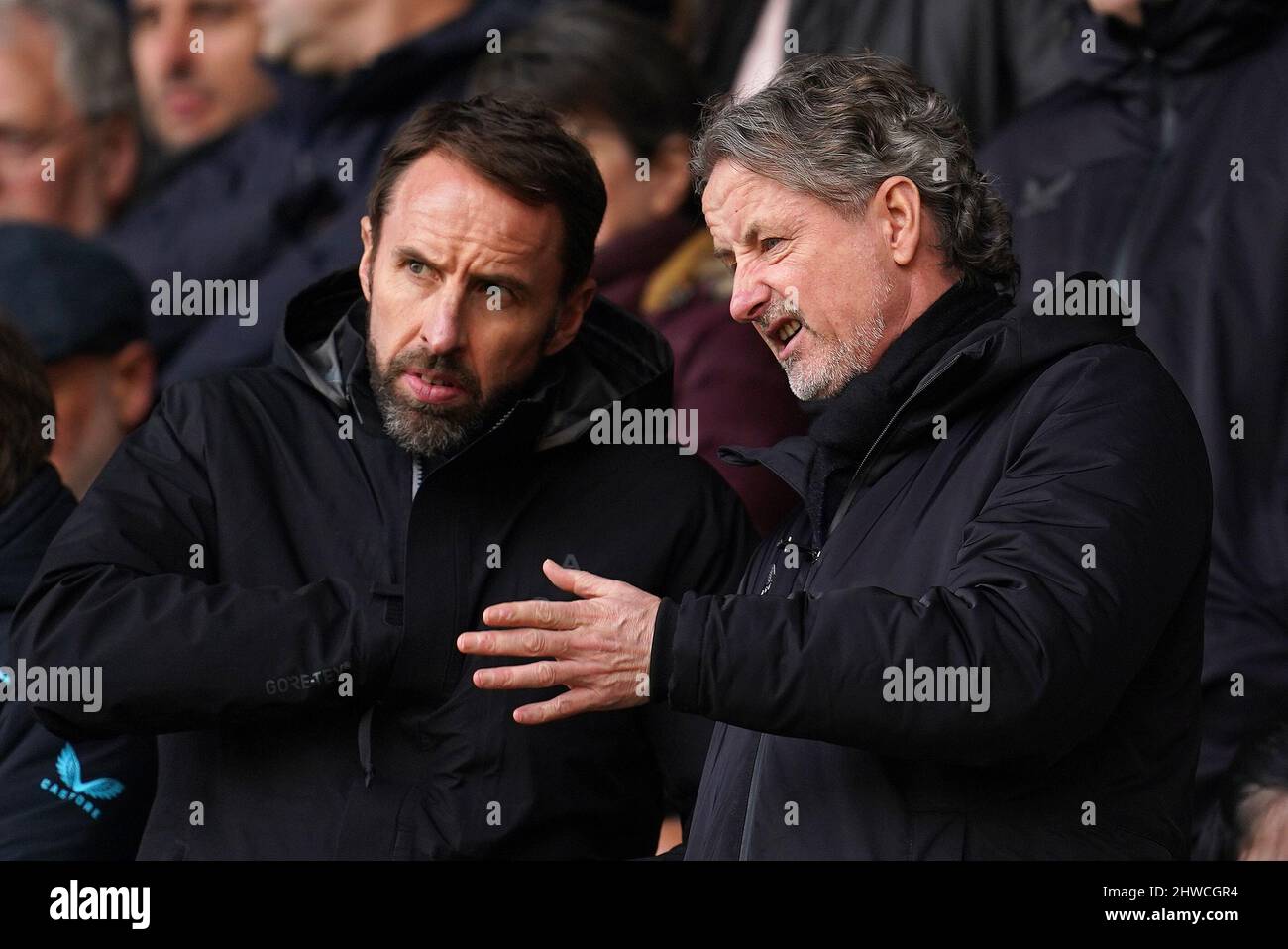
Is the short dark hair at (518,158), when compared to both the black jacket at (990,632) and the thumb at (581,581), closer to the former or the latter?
the black jacket at (990,632)

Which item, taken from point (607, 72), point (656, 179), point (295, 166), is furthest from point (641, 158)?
point (295, 166)

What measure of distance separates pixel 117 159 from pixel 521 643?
3672mm

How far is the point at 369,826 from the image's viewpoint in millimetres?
2521

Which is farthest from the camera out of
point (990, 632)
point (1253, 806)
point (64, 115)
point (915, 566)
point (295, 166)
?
point (64, 115)

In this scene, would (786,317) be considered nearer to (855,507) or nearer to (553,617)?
(855,507)

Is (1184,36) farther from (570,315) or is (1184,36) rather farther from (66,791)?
(66,791)

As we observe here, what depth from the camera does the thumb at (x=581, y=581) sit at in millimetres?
2086

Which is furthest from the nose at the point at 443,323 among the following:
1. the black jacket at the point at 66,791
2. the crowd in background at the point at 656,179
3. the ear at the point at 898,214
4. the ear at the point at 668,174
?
the ear at the point at 668,174

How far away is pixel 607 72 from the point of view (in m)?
4.23

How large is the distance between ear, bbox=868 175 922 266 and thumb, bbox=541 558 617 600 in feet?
2.15

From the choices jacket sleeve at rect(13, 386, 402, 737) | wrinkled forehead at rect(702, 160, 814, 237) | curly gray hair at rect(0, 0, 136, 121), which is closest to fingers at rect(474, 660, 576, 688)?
jacket sleeve at rect(13, 386, 402, 737)

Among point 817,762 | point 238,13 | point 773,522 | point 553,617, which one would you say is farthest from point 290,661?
point 238,13

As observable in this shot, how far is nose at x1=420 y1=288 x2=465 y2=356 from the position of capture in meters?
2.70
